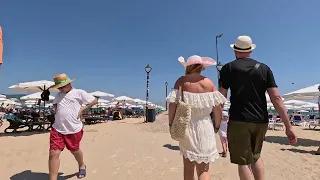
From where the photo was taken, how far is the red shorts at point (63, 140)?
3586 millimetres

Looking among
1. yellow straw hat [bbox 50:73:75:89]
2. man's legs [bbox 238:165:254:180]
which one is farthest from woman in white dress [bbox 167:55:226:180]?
yellow straw hat [bbox 50:73:75:89]

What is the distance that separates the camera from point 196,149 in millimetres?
2688

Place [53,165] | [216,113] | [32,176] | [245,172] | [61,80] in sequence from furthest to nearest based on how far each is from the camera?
1. [32,176]
2. [61,80]
3. [53,165]
4. [216,113]
5. [245,172]

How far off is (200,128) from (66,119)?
6.76ft

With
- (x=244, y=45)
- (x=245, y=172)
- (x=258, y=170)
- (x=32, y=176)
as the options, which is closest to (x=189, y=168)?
(x=245, y=172)

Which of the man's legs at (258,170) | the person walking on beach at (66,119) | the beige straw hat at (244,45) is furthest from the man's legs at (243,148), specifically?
the person walking on beach at (66,119)

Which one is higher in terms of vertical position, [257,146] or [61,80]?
[61,80]

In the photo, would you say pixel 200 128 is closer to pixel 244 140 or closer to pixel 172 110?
pixel 172 110

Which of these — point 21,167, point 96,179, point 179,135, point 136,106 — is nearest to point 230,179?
point 179,135

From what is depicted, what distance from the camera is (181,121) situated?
264 cm

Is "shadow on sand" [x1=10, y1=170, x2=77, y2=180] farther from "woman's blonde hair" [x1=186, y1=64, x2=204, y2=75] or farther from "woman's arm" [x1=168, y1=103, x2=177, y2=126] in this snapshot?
"woman's blonde hair" [x1=186, y1=64, x2=204, y2=75]

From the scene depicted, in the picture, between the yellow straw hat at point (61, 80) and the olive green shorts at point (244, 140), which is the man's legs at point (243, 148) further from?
the yellow straw hat at point (61, 80)

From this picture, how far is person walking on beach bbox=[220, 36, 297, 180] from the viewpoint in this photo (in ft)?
8.61

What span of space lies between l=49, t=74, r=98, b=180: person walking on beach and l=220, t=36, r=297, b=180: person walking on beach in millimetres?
2279
